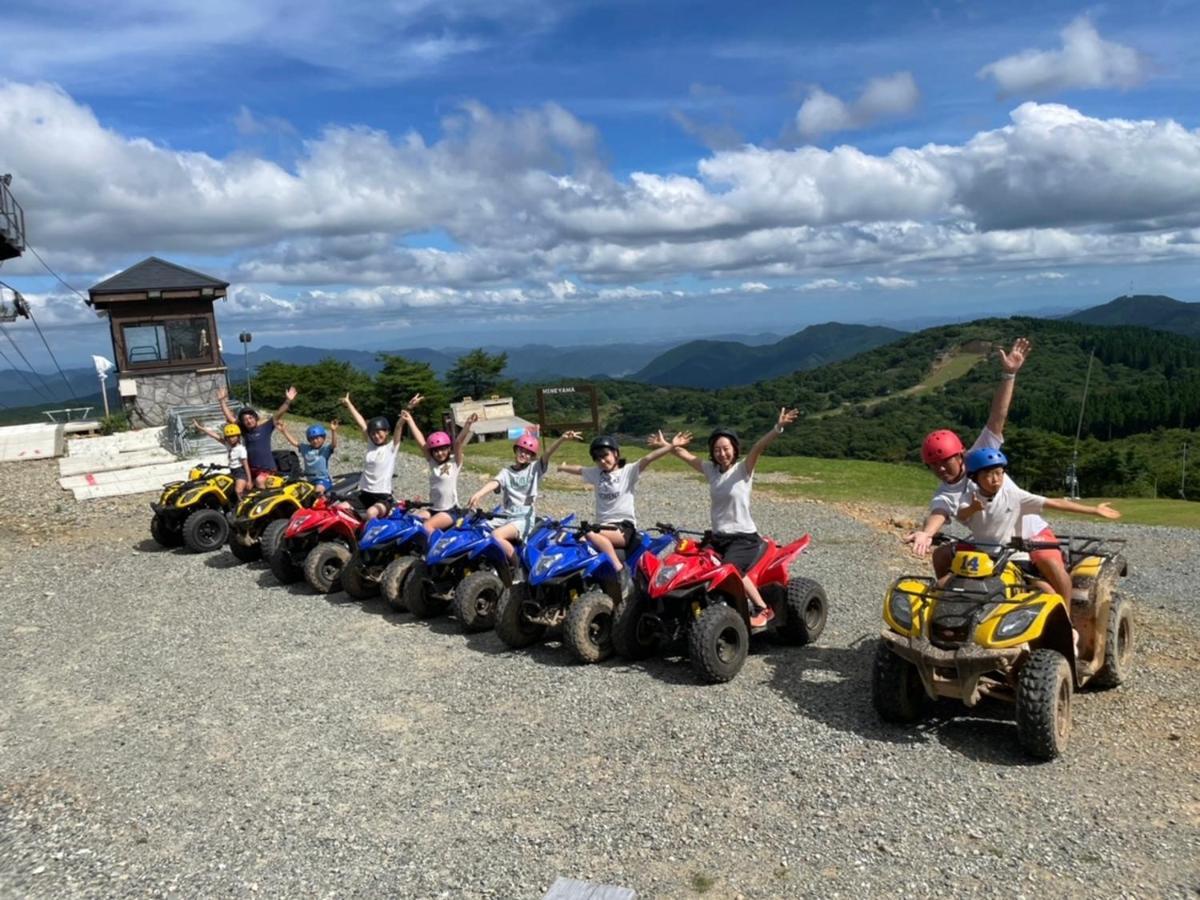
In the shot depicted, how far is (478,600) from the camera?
9.05 meters

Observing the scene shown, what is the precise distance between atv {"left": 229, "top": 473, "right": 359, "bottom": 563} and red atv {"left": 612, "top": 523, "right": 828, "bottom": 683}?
5.92 meters

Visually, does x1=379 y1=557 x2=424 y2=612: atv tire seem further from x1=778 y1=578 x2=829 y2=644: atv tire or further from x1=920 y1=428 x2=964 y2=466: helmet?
x1=920 y1=428 x2=964 y2=466: helmet

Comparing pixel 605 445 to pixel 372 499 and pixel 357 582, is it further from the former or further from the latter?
pixel 372 499

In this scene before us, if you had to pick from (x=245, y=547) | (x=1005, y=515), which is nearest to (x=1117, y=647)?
(x=1005, y=515)

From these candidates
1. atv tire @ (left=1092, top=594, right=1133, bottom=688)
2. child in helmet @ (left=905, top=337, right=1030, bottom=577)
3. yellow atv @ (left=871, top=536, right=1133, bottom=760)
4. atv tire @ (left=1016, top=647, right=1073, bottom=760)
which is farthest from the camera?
atv tire @ (left=1092, top=594, right=1133, bottom=688)

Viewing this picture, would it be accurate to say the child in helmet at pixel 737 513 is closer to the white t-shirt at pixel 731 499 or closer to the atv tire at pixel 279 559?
the white t-shirt at pixel 731 499

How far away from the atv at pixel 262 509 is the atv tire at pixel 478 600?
4016 millimetres

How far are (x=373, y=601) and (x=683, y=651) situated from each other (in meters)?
4.14

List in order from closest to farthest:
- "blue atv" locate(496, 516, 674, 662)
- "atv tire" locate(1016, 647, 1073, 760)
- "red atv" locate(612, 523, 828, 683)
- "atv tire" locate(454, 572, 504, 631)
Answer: "atv tire" locate(1016, 647, 1073, 760)
"red atv" locate(612, 523, 828, 683)
"blue atv" locate(496, 516, 674, 662)
"atv tire" locate(454, 572, 504, 631)

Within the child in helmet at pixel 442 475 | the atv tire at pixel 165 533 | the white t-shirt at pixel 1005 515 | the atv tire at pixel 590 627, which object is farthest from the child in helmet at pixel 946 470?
the atv tire at pixel 165 533

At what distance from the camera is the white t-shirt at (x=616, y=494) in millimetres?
8758

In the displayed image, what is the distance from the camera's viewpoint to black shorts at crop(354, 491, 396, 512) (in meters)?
11.1

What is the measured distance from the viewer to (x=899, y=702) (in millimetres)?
6273

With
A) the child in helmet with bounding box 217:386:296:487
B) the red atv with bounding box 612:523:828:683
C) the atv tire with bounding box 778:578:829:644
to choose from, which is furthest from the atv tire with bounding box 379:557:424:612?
the child in helmet with bounding box 217:386:296:487
